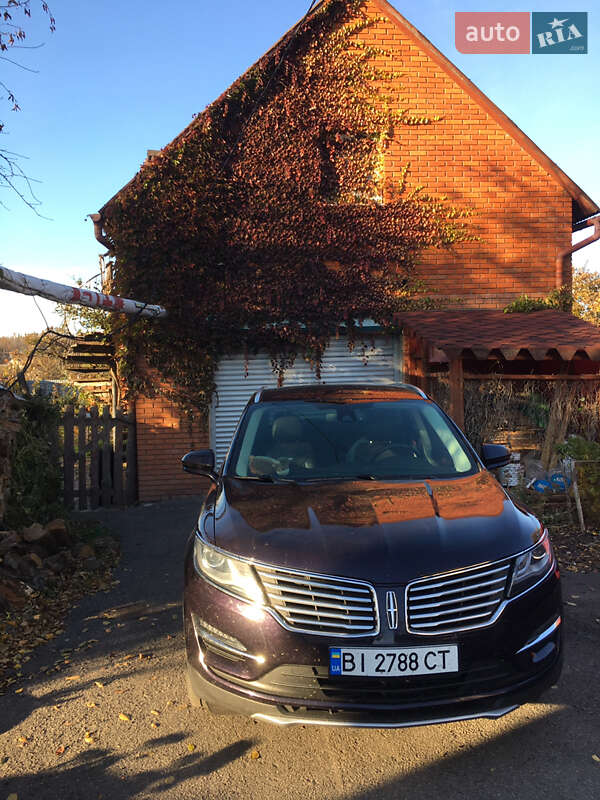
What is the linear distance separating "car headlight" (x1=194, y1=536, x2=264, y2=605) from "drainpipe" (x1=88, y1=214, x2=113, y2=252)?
8862 millimetres

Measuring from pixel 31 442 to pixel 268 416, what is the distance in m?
4.54

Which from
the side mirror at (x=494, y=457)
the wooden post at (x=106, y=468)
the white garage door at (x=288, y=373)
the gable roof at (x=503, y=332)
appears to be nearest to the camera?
the side mirror at (x=494, y=457)

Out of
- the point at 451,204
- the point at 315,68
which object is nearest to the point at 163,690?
the point at 451,204

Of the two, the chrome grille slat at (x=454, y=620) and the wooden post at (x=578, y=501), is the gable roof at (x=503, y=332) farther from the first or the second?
the chrome grille slat at (x=454, y=620)

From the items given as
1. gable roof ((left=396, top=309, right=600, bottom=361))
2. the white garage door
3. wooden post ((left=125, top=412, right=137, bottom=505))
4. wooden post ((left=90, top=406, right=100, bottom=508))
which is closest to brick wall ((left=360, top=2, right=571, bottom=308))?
gable roof ((left=396, top=309, right=600, bottom=361))

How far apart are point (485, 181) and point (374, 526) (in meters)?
10.1

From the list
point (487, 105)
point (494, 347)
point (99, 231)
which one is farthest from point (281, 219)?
point (494, 347)

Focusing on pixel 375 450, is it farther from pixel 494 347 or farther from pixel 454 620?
pixel 494 347

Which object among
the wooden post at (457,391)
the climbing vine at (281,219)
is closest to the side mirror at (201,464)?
the wooden post at (457,391)

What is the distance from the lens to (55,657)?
161 inches

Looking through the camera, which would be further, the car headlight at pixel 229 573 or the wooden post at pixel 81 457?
the wooden post at pixel 81 457

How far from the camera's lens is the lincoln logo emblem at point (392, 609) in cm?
251

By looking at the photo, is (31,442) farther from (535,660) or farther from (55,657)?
(535,660)

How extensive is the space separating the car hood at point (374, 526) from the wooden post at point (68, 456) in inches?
256
